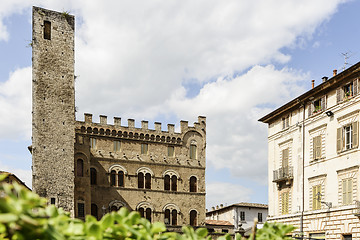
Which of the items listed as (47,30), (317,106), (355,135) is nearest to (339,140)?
(355,135)

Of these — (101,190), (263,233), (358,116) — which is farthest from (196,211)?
(263,233)

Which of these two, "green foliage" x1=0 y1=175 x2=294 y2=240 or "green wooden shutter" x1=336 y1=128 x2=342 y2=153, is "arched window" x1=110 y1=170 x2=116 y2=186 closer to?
"green wooden shutter" x1=336 y1=128 x2=342 y2=153

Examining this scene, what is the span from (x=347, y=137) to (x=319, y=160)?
2311 millimetres

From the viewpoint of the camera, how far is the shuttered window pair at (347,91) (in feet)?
64.1

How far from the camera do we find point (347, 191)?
19531 millimetres

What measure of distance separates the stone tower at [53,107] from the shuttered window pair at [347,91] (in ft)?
63.9

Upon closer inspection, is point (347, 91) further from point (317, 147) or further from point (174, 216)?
point (174, 216)

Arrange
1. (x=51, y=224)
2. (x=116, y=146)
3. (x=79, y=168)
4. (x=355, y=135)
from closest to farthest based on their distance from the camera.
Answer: (x=51, y=224), (x=355, y=135), (x=79, y=168), (x=116, y=146)

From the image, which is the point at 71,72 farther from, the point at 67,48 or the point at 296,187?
the point at 296,187

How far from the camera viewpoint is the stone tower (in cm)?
3050

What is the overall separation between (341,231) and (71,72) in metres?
22.6

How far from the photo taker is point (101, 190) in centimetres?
3525

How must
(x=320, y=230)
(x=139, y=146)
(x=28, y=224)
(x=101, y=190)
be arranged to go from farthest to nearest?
1. (x=139, y=146)
2. (x=101, y=190)
3. (x=320, y=230)
4. (x=28, y=224)

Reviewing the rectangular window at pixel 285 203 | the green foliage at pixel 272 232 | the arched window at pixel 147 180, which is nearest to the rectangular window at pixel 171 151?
the arched window at pixel 147 180
